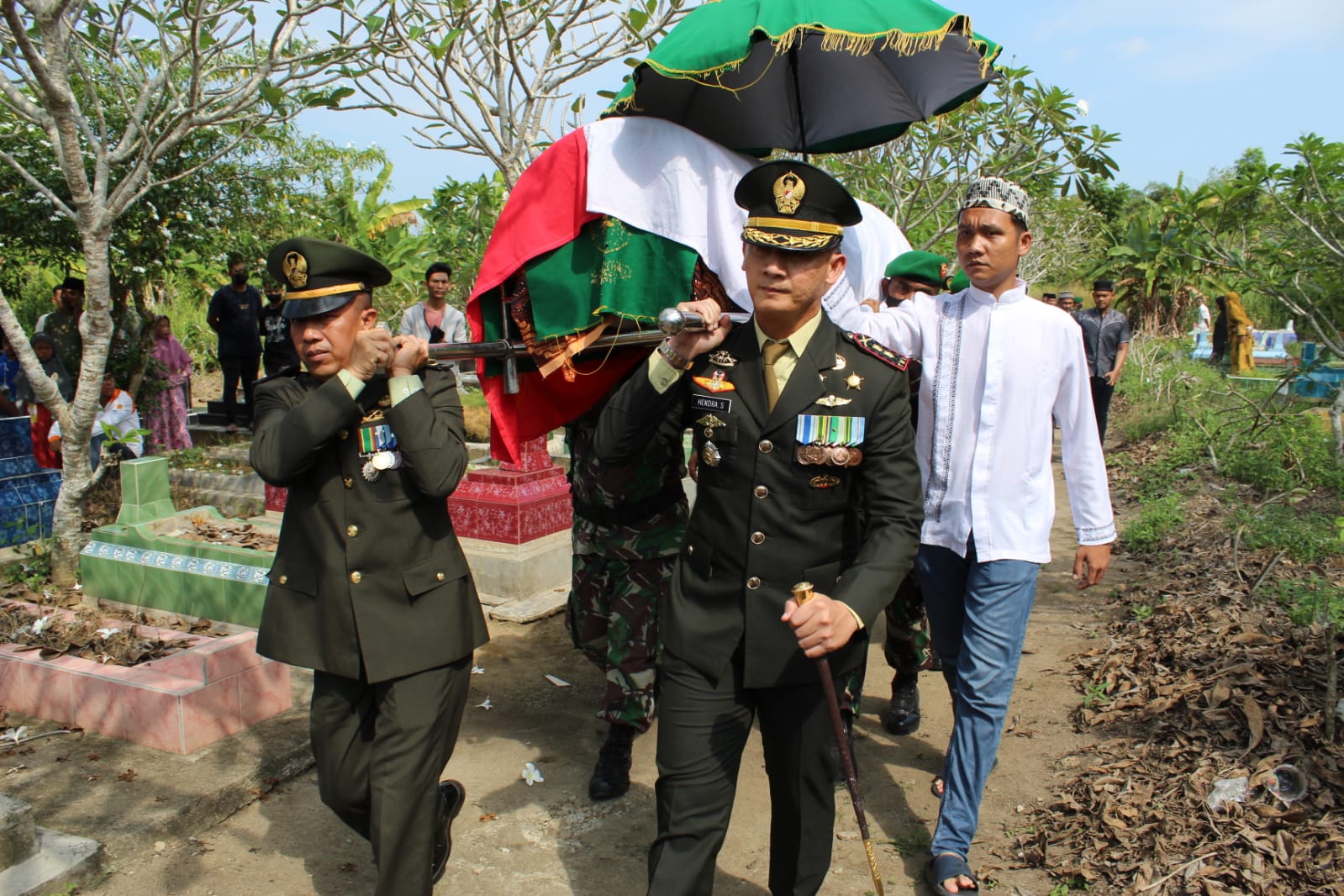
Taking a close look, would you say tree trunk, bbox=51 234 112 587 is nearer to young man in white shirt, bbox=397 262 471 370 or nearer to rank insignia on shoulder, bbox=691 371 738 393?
young man in white shirt, bbox=397 262 471 370

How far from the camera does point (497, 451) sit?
369 centimetres

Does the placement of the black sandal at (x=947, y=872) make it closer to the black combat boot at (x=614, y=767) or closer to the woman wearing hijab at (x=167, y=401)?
the black combat boot at (x=614, y=767)

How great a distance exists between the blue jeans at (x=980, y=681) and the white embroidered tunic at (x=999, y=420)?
0.09m

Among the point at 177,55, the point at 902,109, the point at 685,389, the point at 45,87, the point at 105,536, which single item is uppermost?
the point at 177,55

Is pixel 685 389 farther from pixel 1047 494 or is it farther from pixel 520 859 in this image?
pixel 520 859

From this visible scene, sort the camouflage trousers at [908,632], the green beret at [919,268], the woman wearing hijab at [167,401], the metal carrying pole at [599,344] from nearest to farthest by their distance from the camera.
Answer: the metal carrying pole at [599,344] → the green beret at [919,268] → the camouflage trousers at [908,632] → the woman wearing hijab at [167,401]

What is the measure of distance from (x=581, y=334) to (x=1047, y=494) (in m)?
1.59

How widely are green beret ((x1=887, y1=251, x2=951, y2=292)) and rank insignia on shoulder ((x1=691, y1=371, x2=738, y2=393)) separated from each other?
63.3 inches

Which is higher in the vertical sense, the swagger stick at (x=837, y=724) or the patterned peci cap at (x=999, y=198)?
the patterned peci cap at (x=999, y=198)

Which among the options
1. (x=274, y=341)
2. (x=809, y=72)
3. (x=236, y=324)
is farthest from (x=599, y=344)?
(x=236, y=324)

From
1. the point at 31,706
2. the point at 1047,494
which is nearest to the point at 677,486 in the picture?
the point at 1047,494

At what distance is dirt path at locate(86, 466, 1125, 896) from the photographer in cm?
311

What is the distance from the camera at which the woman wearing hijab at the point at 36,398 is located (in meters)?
7.57

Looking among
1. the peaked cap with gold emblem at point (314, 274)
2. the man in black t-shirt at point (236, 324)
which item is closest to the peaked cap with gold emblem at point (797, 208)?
the peaked cap with gold emblem at point (314, 274)
